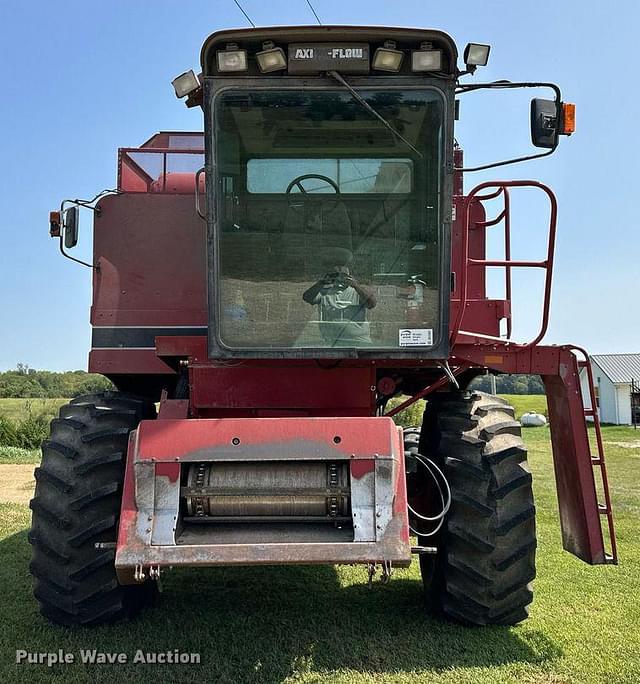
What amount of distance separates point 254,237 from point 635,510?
27.3 ft

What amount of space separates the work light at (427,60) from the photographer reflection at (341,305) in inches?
49.1

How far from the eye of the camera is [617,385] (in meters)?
40.8

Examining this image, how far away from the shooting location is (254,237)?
14.2ft

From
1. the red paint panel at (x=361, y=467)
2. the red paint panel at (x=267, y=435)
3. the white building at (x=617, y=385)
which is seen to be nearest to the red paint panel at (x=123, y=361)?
the red paint panel at (x=267, y=435)

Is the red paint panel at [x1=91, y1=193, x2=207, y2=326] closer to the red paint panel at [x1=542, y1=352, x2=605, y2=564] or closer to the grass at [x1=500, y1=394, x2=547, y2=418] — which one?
the red paint panel at [x1=542, y1=352, x2=605, y2=564]

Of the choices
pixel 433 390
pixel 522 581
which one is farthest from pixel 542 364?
pixel 522 581

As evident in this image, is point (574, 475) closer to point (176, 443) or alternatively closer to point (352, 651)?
point (352, 651)

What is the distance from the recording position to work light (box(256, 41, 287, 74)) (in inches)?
163

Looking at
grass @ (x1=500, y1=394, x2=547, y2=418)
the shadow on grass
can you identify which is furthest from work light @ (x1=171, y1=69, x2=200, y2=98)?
grass @ (x1=500, y1=394, x2=547, y2=418)

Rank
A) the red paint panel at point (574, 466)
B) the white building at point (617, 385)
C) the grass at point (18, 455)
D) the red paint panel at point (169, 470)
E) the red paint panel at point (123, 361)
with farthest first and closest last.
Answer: the white building at point (617, 385), the grass at point (18, 455), the red paint panel at point (123, 361), the red paint panel at point (574, 466), the red paint panel at point (169, 470)

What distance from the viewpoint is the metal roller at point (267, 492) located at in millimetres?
3928

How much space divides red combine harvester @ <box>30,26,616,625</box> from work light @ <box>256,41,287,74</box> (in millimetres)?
13

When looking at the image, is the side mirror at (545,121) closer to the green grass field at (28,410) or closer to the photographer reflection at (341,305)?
the photographer reflection at (341,305)

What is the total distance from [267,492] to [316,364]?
1107 millimetres
